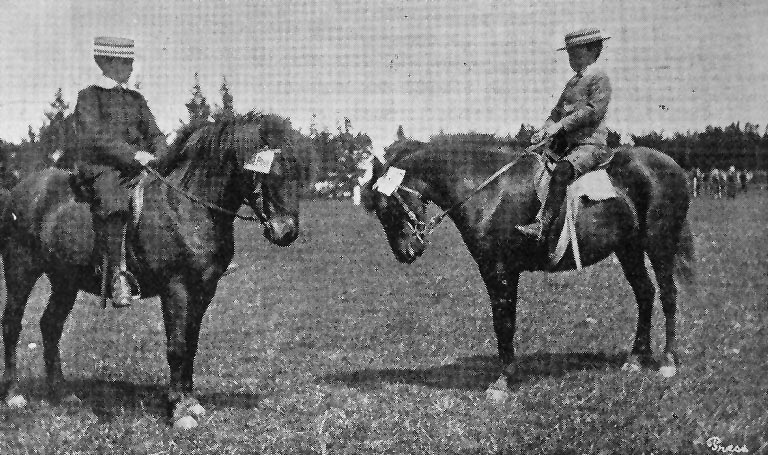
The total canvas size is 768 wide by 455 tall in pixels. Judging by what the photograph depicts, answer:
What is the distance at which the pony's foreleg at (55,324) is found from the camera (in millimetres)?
6539

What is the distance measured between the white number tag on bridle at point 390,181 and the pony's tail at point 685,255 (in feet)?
9.62

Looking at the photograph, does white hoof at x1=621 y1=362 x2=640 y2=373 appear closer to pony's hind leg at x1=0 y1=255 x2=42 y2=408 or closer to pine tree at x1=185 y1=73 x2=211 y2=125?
pine tree at x1=185 y1=73 x2=211 y2=125

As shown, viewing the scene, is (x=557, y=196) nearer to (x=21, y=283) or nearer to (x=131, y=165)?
(x=131, y=165)

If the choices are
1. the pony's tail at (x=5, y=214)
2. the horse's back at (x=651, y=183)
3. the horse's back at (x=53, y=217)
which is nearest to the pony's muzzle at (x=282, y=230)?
the horse's back at (x=53, y=217)

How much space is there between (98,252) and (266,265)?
7.50 ft

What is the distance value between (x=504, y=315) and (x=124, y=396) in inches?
130

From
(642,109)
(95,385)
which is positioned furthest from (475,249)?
(95,385)

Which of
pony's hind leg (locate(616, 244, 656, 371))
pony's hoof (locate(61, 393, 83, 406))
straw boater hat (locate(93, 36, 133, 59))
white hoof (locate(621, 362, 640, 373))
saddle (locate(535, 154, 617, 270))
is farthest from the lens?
pony's hind leg (locate(616, 244, 656, 371))

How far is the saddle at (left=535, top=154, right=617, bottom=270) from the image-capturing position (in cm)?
666

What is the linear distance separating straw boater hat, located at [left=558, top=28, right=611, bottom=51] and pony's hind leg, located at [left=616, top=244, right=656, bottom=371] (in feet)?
7.21

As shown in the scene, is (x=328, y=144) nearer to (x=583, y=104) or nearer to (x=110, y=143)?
(x=110, y=143)

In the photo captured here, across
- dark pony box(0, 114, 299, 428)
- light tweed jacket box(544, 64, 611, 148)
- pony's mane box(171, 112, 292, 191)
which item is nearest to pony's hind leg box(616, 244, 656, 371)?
light tweed jacket box(544, 64, 611, 148)

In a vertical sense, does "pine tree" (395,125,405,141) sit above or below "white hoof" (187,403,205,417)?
above

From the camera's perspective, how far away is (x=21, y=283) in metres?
6.58
